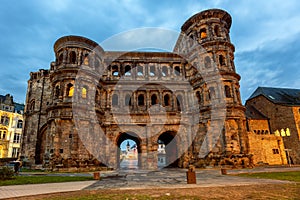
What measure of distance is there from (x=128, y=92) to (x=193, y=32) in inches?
493

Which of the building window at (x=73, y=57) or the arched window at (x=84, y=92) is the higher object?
the building window at (x=73, y=57)

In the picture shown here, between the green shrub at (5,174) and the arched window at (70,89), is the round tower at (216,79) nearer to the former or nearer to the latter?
the arched window at (70,89)

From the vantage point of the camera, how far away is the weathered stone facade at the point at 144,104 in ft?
68.4

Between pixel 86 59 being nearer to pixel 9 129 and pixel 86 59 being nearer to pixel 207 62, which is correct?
pixel 207 62

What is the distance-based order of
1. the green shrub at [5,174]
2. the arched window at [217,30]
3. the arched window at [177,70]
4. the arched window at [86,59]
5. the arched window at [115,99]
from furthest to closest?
the arched window at [177,70], the arched window at [217,30], the arched window at [115,99], the arched window at [86,59], the green shrub at [5,174]

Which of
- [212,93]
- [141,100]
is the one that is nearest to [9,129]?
[141,100]

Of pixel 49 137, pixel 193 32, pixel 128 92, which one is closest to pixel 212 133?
pixel 128 92

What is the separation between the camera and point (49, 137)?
66.9 ft

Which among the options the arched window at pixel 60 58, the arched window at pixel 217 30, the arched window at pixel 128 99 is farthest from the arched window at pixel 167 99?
the arched window at pixel 60 58

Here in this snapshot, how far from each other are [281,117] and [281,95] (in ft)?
18.0

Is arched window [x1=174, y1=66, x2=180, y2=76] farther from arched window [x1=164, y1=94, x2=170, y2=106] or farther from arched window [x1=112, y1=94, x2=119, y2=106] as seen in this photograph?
arched window [x1=112, y1=94, x2=119, y2=106]

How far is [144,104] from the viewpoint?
83.5 feet

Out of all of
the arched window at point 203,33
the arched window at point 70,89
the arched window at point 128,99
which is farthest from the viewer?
the arched window at point 203,33

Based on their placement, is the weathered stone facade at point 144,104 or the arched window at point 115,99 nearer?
the weathered stone facade at point 144,104
